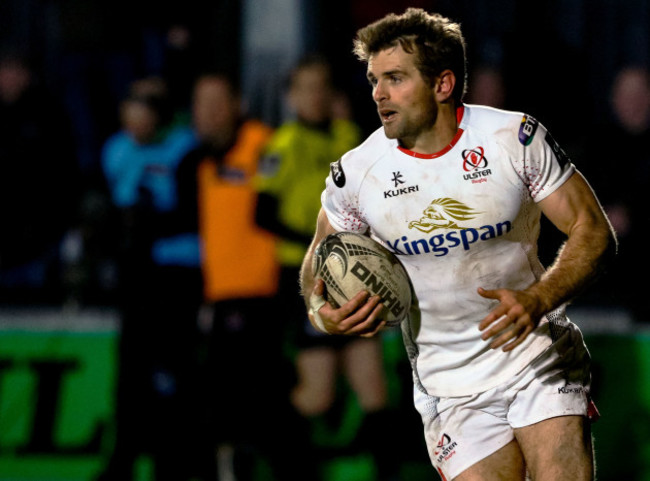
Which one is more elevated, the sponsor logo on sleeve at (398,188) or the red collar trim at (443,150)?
the red collar trim at (443,150)

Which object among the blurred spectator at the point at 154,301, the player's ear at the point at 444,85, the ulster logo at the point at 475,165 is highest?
the player's ear at the point at 444,85

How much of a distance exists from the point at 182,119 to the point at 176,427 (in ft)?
10.4

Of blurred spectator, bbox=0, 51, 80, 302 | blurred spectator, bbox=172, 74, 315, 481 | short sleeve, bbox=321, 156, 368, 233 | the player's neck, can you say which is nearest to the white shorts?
short sleeve, bbox=321, 156, 368, 233

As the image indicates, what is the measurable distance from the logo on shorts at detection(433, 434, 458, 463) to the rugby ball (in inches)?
19.7

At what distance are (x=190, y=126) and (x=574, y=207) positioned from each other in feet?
18.3

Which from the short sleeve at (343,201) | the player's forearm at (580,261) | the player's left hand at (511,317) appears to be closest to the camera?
the player's left hand at (511,317)

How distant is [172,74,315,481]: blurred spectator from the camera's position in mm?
6723

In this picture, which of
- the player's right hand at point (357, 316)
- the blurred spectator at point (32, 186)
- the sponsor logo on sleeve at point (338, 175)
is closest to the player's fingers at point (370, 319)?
the player's right hand at point (357, 316)

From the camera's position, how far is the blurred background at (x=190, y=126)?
7.05m

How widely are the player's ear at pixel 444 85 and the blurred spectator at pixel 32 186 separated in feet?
14.8

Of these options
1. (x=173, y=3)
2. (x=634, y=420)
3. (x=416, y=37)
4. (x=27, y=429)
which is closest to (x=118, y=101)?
(x=173, y=3)

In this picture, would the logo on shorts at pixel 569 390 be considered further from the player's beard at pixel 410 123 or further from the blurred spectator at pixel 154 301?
the blurred spectator at pixel 154 301

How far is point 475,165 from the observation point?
13.2 ft

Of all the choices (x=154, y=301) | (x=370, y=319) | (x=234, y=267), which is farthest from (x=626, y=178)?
(x=370, y=319)
